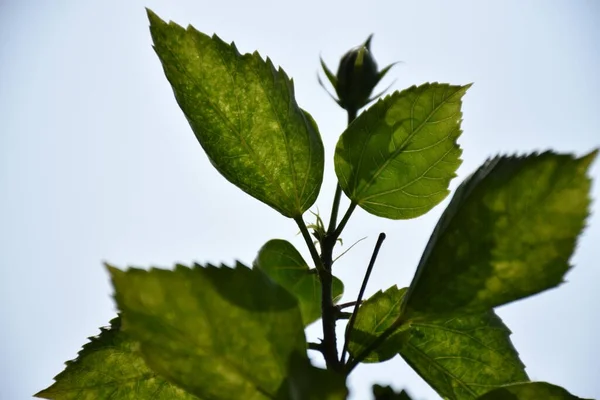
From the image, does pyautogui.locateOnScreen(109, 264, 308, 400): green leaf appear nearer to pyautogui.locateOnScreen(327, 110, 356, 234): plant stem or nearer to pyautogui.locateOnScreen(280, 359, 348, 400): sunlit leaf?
pyautogui.locateOnScreen(280, 359, 348, 400): sunlit leaf

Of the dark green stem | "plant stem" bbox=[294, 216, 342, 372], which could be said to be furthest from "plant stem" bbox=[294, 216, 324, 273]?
the dark green stem

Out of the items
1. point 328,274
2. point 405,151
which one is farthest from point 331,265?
point 405,151

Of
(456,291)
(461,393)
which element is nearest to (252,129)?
(456,291)

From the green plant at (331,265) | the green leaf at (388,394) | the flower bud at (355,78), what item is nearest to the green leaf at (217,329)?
the green plant at (331,265)

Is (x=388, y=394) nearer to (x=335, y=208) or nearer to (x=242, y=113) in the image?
(x=335, y=208)

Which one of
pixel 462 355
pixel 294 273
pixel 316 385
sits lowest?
pixel 316 385

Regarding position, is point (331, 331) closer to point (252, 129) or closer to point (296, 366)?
point (296, 366)

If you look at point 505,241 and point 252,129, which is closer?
point 505,241
